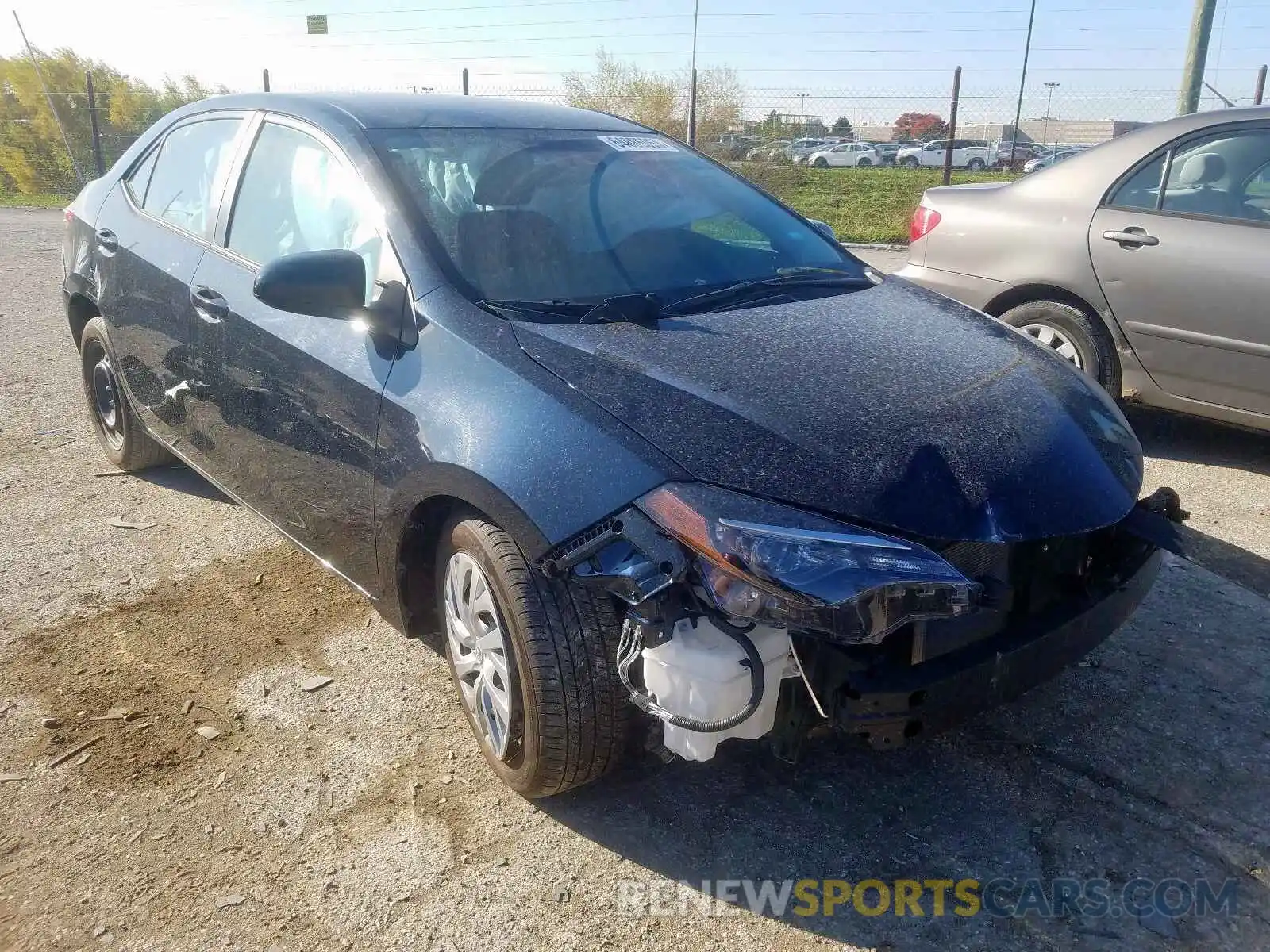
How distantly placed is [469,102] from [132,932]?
2.70m

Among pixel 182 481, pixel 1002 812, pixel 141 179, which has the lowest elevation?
pixel 182 481

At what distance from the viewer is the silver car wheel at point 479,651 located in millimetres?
2436

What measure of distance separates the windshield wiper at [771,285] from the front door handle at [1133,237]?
2023mm

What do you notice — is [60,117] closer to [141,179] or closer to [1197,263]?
[141,179]

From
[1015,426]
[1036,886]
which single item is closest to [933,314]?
[1015,426]

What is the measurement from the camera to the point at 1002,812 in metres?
2.49

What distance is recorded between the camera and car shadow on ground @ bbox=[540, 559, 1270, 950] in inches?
85.9

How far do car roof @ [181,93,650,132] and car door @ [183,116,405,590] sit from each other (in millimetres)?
90

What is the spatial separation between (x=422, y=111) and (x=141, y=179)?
1.69 meters

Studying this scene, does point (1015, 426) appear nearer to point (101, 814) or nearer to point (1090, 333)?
point (101, 814)

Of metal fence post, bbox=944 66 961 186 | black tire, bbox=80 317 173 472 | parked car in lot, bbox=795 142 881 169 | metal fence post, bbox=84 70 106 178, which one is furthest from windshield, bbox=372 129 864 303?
metal fence post, bbox=84 70 106 178

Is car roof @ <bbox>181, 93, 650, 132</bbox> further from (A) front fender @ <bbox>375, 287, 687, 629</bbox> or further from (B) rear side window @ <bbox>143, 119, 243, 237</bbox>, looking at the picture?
(A) front fender @ <bbox>375, 287, 687, 629</bbox>

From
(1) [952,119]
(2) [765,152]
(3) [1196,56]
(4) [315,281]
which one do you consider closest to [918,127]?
(2) [765,152]

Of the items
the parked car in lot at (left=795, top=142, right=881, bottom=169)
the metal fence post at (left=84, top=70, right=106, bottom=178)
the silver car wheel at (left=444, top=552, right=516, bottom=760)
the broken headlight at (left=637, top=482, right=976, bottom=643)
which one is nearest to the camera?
the broken headlight at (left=637, top=482, right=976, bottom=643)
